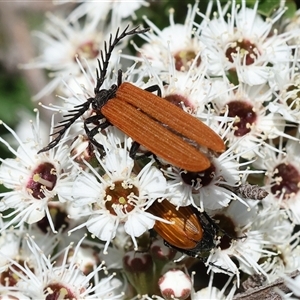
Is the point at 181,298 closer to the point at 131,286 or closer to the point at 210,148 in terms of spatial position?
the point at 131,286

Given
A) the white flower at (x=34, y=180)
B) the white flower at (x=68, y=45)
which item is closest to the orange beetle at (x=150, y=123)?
the white flower at (x=34, y=180)

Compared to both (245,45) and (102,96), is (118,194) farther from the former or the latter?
(245,45)

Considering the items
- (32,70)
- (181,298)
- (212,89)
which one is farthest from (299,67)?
(32,70)

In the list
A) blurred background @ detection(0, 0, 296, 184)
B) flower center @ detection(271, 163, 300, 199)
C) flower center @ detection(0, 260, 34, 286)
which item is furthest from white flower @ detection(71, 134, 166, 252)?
blurred background @ detection(0, 0, 296, 184)

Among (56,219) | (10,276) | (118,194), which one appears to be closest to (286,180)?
(118,194)

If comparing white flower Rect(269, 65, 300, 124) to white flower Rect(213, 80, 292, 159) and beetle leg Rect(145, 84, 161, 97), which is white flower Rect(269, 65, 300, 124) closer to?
white flower Rect(213, 80, 292, 159)

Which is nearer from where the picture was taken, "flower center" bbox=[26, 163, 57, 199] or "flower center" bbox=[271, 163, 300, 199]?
"flower center" bbox=[26, 163, 57, 199]
